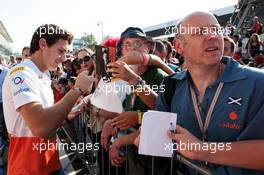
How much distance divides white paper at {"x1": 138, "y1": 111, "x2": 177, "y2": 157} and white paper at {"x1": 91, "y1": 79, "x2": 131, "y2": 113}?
32.6 inches

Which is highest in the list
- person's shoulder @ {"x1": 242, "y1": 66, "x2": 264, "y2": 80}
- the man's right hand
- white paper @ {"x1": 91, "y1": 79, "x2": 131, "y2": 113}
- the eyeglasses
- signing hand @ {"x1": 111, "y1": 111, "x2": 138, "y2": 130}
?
the eyeglasses

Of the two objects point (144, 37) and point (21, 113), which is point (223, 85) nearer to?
point (144, 37)

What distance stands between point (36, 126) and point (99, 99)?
0.61 metres

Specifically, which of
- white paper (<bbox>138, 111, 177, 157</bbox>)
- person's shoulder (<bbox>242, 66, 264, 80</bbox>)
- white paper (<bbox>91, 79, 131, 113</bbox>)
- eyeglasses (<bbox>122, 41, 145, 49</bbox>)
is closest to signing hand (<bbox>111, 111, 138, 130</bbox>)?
white paper (<bbox>91, 79, 131, 113</bbox>)

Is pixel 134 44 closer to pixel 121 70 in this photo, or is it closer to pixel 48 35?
pixel 121 70

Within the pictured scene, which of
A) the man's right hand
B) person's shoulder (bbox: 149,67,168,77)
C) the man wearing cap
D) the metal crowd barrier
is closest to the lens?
the man wearing cap

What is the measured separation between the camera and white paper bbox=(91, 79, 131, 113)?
7.97 ft

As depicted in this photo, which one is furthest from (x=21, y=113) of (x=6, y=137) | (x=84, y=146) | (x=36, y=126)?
(x=84, y=146)

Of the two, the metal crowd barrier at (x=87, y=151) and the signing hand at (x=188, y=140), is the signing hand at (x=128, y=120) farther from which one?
the signing hand at (x=188, y=140)

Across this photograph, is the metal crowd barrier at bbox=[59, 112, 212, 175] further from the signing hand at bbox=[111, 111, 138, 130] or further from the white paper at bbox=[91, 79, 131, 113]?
the white paper at bbox=[91, 79, 131, 113]

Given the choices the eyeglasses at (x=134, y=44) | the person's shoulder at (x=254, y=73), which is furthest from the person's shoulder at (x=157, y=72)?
the person's shoulder at (x=254, y=73)

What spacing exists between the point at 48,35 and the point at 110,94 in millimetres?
704

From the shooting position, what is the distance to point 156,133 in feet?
5.34

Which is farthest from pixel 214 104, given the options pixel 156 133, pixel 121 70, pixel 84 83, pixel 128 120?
pixel 84 83
